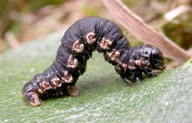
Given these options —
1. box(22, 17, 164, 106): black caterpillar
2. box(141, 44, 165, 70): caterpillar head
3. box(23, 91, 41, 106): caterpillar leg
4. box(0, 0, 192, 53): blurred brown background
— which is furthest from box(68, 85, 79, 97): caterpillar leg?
box(0, 0, 192, 53): blurred brown background

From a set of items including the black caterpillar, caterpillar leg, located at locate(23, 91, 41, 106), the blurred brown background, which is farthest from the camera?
the blurred brown background

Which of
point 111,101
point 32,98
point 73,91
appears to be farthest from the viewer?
point 73,91

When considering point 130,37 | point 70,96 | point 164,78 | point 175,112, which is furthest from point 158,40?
point 175,112

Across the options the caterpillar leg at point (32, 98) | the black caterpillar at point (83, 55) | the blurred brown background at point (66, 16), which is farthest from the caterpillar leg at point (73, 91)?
the blurred brown background at point (66, 16)

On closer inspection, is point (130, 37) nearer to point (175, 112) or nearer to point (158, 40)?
point (158, 40)

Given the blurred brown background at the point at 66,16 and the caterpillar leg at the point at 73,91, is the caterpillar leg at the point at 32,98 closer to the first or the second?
the caterpillar leg at the point at 73,91

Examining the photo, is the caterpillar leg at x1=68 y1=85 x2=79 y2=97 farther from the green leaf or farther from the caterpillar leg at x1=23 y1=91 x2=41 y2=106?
the caterpillar leg at x1=23 y1=91 x2=41 y2=106

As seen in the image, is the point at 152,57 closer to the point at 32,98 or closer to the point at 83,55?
the point at 83,55

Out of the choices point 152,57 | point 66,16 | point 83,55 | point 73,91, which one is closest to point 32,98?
point 73,91
